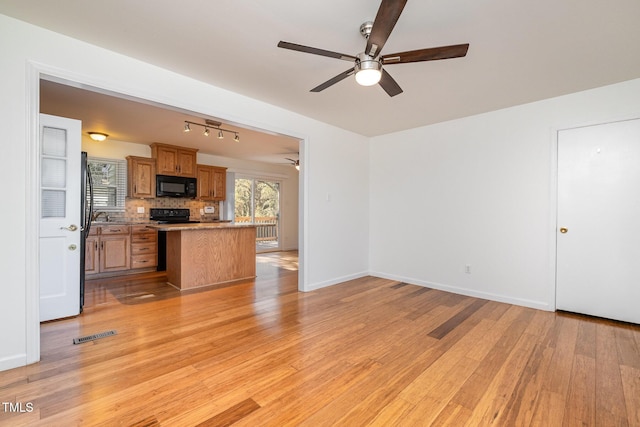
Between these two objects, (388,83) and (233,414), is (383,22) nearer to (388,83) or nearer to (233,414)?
(388,83)

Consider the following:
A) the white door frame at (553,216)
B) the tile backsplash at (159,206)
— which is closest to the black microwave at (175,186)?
the tile backsplash at (159,206)

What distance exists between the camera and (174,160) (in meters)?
5.98

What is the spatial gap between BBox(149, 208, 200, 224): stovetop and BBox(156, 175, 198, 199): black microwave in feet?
1.39

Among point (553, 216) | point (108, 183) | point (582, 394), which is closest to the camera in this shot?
point (582, 394)

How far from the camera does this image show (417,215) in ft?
15.1

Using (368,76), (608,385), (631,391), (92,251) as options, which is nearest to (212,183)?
(92,251)

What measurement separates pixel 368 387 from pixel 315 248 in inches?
97.7

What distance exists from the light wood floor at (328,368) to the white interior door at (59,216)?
0.25m

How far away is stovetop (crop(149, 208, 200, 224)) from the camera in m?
5.99

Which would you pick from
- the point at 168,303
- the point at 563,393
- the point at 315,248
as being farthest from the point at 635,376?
the point at 168,303

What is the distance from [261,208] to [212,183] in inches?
76.8

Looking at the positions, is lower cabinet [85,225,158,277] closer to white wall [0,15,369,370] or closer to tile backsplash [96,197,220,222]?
tile backsplash [96,197,220,222]

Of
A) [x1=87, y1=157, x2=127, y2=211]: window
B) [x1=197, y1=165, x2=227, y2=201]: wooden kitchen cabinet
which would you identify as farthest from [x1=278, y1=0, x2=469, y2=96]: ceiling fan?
[x1=87, y1=157, x2=127, y2=211]: window

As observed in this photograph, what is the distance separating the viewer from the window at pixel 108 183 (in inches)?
213
